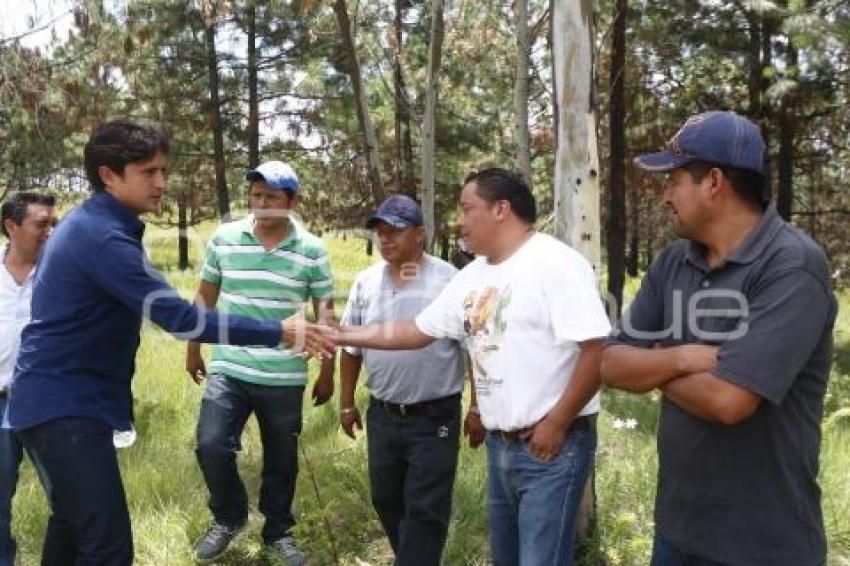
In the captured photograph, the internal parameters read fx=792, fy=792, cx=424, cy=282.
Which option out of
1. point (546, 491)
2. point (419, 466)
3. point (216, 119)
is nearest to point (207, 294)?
point (419, 466)

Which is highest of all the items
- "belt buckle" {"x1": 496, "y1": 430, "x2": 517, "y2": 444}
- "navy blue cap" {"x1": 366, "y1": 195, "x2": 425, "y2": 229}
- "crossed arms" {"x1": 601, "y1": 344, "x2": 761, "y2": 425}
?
"navy blue cap" {"x1": 366, "y1": 195, "x2": 425, "y2": 229}

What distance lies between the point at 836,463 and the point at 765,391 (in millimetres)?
3397

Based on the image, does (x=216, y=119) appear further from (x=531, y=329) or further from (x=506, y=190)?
(x=531, y=329)

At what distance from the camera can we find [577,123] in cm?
375

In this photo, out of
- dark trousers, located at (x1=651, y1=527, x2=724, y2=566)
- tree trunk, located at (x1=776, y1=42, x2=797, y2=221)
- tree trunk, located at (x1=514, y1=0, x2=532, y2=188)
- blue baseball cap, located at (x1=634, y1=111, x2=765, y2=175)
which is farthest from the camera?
tree trunk, located at (x1=776, y1=42, x2=797, y2=221)

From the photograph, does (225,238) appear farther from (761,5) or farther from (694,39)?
(694,39)

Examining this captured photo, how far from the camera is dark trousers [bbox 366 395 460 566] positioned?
3.51 metres

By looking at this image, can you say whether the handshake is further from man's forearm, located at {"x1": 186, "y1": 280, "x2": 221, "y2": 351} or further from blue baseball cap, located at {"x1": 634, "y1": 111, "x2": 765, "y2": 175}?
blue baseball cap, located at {"x1": 634, "y1": 111, "x2": 765, "y2": 175}

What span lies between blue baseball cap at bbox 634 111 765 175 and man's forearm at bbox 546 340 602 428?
2.34ft

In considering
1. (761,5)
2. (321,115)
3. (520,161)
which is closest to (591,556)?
(520,161)

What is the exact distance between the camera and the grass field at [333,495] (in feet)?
13.3

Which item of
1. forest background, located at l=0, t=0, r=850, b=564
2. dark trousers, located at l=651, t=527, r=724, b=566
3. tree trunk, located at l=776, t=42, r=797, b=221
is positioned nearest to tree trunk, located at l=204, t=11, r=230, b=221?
forest background, located at l=0, t=0, r=850, b=564

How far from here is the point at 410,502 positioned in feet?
11.6

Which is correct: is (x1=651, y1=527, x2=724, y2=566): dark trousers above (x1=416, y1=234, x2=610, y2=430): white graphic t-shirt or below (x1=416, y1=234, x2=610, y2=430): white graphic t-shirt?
below
